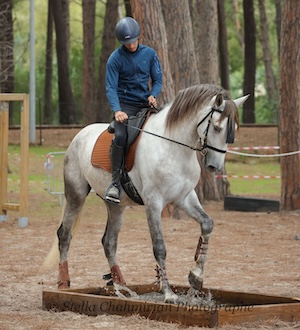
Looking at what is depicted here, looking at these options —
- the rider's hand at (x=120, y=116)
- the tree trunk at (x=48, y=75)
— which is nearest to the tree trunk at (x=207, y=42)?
the rider's hand at (x=120, y=116)

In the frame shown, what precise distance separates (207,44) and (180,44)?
449cm

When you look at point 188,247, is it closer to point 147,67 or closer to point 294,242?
point 294,242

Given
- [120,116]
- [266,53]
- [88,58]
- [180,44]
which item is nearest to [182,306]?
[120,116]

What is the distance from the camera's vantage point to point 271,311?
Answer: 333 inches

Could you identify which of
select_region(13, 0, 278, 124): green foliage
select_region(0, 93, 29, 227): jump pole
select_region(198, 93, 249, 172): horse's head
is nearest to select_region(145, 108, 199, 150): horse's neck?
select_region(198, 93, 249, 172): horse's head

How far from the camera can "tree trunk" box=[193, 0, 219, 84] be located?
77.9ft

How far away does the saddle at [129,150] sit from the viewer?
9.45 m

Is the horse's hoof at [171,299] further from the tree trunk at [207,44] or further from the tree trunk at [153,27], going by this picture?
the tree trunk at [207,44]

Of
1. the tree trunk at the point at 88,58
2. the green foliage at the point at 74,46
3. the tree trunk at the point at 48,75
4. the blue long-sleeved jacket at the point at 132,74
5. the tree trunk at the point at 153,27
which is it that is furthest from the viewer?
the green foliage at the point at 74,46

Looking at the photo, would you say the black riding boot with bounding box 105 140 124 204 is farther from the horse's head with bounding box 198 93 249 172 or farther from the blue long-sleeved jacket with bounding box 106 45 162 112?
the horse's head with bounding box 198 93 249 172

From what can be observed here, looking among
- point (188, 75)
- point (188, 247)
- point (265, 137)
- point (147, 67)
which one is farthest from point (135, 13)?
point (265, 137)

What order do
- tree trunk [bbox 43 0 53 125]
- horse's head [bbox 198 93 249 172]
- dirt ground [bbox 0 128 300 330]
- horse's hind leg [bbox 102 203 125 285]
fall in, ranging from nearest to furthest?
horse's head [bbox 198 93 249 172] < dirt ground [bbox 0 128 300 330] < horse's hind leg [bbox 102 203 125 285] < tree trunk [bbox 43 0 53 125]

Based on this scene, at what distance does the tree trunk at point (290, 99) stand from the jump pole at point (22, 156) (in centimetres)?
558

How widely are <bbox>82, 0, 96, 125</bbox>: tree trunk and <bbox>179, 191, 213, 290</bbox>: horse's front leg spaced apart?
1059 inches
